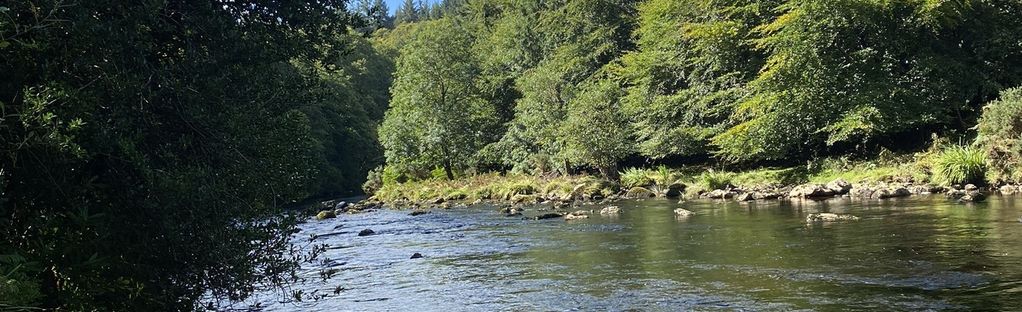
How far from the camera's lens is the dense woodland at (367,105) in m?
5.85

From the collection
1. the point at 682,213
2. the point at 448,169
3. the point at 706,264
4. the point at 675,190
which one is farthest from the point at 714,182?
the point at 448,169

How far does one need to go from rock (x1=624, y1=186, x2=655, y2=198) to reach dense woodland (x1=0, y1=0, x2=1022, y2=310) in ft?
16.9

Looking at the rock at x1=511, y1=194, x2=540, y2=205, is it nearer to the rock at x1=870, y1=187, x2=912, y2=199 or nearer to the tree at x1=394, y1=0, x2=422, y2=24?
the rock at x1=870, y1=187, x2=912, y2=199

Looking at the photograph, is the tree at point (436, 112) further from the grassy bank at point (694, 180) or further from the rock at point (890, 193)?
the rock at point (890, 193)

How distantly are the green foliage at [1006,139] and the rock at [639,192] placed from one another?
14236 mm

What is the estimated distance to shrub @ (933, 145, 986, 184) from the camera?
26.0 m

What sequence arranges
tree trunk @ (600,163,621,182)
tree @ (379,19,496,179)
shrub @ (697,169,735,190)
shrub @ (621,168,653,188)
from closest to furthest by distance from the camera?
shrub @ (697,169,735,190) < shrub @ (621,168,653,188) < tree trunk @ (600,163,621,182) < tree @ (379,19,496,179)

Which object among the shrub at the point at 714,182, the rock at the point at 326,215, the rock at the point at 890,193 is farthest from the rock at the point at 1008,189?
the rock at the point at 326,215

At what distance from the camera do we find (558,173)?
48281mm

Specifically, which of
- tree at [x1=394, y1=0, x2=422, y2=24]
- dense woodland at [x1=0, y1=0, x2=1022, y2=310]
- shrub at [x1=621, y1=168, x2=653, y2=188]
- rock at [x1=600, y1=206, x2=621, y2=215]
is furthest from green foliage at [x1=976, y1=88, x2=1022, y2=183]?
tree at [x1=394, y1=0, x2=422, y2=24]

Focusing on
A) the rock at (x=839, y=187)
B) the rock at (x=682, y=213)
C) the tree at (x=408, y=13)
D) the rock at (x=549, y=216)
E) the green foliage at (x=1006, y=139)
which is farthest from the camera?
the tree at (x=408, y=13)

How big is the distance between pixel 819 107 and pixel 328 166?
3986 cm

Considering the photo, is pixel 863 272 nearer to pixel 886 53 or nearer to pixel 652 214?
pixel 652 214

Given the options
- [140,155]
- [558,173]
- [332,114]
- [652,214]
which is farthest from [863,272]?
[332,114]
